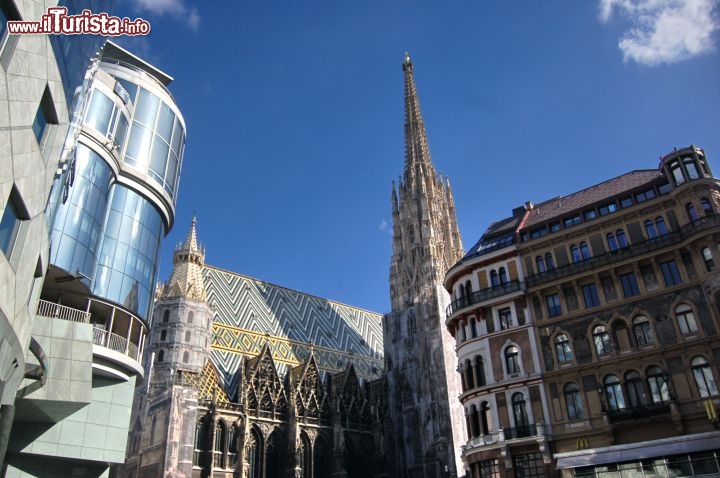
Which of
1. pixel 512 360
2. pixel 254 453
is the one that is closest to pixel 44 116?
pixel 512 360

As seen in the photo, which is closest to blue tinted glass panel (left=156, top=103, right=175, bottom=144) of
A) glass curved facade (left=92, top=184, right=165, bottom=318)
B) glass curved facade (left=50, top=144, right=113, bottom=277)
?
glass curved facade (left=92, top=184, right=165, bottom=318)

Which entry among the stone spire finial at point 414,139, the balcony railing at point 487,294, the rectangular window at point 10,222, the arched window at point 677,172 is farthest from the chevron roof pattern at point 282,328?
the arched window at point 677,172

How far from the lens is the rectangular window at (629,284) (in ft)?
86.9

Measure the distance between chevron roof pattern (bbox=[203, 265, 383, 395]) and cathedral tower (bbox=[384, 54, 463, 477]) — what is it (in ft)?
36.0

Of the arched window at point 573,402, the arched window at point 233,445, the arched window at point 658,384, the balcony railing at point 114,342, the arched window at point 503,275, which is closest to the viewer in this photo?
the arched window at point 658,384

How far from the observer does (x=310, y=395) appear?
59.2m

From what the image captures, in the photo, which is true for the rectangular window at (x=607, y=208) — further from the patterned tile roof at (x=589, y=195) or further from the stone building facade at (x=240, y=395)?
the stone building facade at (x=240, y=395)

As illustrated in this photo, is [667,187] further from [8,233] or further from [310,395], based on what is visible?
[310,395]

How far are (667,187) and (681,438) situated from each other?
11768mm

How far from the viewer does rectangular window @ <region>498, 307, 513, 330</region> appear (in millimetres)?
29469

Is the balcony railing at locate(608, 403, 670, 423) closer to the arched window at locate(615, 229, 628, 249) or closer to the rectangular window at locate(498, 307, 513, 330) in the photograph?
the rectangular window at locate(498, 307, 513, 330)

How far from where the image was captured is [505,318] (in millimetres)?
29766

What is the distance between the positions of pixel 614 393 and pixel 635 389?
901mm

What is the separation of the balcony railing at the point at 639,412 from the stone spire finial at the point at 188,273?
146 ft
